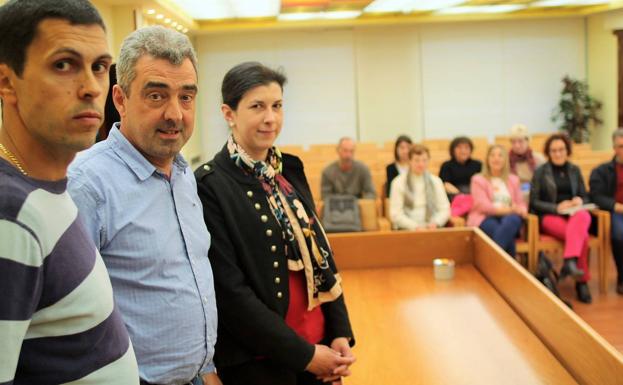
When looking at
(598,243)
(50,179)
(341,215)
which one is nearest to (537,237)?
(598,243)

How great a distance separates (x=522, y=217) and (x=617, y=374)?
4166 mm

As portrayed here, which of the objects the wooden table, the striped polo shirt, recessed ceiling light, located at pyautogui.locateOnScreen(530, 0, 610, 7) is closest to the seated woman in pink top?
the wooden table

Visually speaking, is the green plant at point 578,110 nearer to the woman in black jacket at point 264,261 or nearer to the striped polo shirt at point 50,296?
the woman in black jacket at point 264,261

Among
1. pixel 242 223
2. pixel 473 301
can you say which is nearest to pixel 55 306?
pixel 242 223

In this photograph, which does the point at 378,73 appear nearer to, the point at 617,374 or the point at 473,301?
the point at 473,301

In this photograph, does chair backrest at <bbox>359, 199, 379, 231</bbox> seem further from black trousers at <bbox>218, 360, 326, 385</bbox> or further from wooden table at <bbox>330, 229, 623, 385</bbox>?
black trousers at <bbox>218, 360, 326, 385</bbox>

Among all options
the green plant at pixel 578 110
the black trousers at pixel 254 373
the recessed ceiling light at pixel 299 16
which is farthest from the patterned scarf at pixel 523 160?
the black trousers at pixel 254 373

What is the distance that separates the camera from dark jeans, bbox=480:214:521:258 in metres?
5.76

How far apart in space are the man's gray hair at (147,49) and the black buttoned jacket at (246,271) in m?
0.43

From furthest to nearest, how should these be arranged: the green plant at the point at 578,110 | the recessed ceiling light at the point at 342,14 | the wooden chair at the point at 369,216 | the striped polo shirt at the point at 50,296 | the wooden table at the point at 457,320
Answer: the green plant at the point at 578,110, the recessed ceiling light at the point at 342,14, the wooden chair at the point at 369,216, the wooden table at the point at 457,320, the striped polo shirt at the point at 50,296

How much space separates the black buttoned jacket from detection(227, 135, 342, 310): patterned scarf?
0.03m

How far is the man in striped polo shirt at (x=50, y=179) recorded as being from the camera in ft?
2.86

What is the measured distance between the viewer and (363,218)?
574 centimetres

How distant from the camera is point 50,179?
952mm
